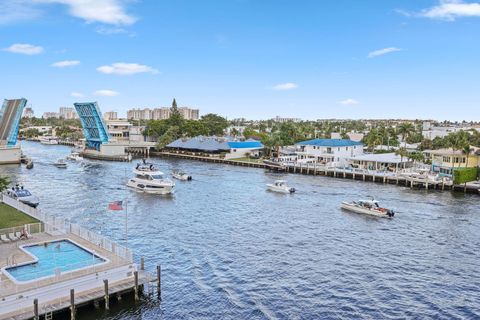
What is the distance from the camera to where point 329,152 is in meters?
96.1

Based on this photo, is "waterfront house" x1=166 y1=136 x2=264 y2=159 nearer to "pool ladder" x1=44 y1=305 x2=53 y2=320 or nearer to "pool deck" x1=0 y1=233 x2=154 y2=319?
"pool deck" x1=0 y1=233 x2=154 y2=319

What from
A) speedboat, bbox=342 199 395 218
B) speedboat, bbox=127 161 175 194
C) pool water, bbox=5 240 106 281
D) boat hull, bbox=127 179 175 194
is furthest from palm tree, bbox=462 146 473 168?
pool water, bbox=5 240 106 281

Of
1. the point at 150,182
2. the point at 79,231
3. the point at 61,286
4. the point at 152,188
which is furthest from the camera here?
the point at 150,182

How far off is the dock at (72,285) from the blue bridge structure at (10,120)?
83576 mm

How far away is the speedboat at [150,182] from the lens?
6341 centimetres

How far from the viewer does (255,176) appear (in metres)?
84.2

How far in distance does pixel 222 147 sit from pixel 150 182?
52.4 meters

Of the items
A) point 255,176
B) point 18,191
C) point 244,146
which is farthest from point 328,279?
point 244,146

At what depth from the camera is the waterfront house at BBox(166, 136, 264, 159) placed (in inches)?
4493

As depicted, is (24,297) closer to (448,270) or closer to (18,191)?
(448,270)

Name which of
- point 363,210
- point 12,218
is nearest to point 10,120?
point 12,218

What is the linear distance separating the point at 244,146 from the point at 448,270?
85361mm

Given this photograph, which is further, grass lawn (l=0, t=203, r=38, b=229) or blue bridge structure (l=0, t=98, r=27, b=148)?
blue bridge structure (l=0, t=98, r=27, b=148)

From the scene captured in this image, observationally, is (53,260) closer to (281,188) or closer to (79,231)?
Answer: (79,231)
